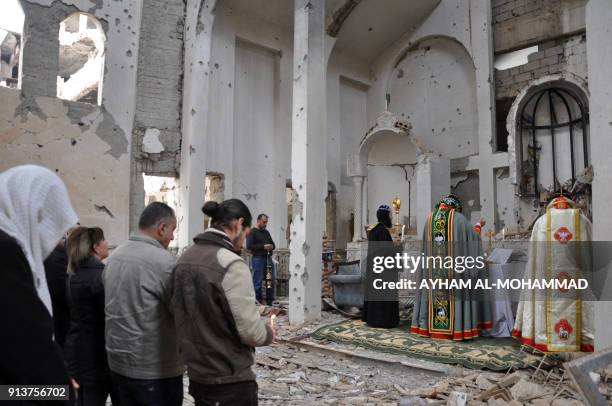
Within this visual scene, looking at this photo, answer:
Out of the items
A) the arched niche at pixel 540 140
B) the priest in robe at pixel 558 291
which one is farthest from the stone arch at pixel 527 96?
the priest in robe at pixel 558 291

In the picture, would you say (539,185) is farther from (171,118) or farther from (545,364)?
(171,118)

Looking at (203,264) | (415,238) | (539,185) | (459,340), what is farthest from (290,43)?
(203,264)

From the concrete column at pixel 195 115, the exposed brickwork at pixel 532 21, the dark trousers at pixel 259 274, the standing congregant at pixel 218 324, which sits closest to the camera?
the standing congregant at pixel 218 324

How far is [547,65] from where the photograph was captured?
11336 mm

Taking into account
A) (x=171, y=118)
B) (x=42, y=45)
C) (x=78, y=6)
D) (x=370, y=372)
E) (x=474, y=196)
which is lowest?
(x=370, y=372)

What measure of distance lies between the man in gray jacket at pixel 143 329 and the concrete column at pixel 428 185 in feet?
31.4

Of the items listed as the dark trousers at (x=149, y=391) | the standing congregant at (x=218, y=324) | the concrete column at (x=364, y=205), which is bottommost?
the dark trousers at (x=149, y=391)

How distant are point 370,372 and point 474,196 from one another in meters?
8.17

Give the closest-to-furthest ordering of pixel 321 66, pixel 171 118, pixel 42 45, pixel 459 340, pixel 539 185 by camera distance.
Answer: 1. pixel 459 340
2. pixel 321 66
3. pixel 42 45
4. pixel 171 118
5. pixel 539 185

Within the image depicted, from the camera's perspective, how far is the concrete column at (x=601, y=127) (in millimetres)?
4312

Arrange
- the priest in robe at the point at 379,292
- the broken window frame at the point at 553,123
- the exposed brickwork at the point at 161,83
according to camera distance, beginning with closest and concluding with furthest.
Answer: the priest in robe at the point at 379,292
the exposed brickwork at the point at 161,83
the broken window frame at the point at 553,123

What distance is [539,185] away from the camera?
11188mm

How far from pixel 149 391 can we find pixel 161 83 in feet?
29.5

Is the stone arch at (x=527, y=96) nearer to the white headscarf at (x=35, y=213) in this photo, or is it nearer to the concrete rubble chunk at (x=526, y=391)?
the concrete rubble chunk at (x=526, y=391)
